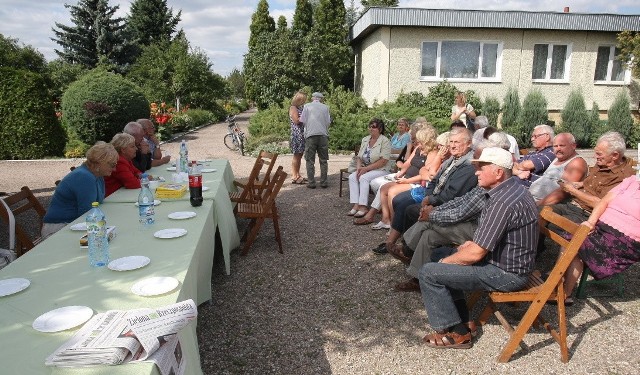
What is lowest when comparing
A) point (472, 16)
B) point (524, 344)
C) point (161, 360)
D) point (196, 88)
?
point (524, 344)

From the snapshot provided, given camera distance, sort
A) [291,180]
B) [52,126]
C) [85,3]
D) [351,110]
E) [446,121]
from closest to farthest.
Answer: [291,180], [52,126], [446,121], [351,110], [85,3]

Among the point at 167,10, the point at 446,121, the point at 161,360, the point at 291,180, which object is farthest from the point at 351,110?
the point at 167,10

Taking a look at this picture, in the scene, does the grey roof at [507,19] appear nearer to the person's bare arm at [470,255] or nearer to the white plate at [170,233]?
the person's bare arm at [470,255]

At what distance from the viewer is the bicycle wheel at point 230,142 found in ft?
45.4

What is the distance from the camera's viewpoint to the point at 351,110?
1522 centimetres

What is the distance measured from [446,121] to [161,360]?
12.3 meters

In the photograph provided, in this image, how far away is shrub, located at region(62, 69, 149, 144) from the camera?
43.0 feet

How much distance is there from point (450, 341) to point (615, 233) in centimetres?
172

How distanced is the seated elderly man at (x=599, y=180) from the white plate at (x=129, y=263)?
3872mm

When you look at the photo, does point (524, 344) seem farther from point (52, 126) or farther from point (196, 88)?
point (196, 88)

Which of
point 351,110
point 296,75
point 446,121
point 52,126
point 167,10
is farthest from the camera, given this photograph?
point 167,10

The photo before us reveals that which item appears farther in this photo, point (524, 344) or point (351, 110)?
point (351, 110)

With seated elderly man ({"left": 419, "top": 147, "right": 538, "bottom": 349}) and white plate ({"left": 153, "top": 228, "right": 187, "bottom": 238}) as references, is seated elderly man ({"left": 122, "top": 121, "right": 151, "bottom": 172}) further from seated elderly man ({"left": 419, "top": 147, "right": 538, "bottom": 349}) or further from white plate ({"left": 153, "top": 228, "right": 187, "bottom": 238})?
seated elderly man ({"left": 419, "top": 147, "right": 538, "bottom": 349})

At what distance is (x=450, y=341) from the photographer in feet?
10.8
